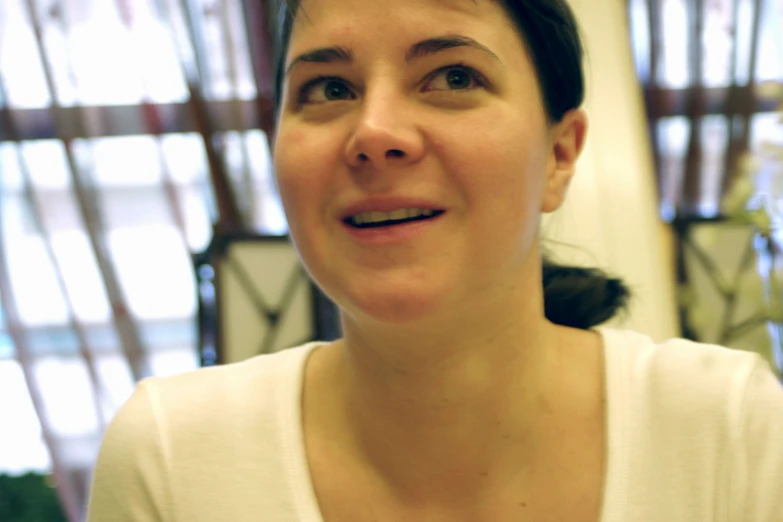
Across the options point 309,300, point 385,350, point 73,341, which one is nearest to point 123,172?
point 73,341

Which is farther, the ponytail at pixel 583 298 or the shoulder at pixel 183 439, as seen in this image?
the ponytail at pixel 583 298

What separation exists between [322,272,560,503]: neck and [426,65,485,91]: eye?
234mm

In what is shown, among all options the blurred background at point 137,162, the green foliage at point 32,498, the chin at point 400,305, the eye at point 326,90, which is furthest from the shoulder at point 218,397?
the green foliage at point 32,498

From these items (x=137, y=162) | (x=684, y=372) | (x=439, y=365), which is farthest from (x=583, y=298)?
(x=137, y=162)

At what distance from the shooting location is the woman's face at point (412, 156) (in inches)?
27.6

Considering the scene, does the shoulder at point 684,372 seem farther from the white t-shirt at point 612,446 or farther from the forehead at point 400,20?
the forehead at point 400,20

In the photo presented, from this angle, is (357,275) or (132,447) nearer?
(357,275)

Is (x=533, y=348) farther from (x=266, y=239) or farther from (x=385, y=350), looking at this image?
(x=266, y=239)

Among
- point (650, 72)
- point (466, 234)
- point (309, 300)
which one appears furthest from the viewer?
point (650, 72)

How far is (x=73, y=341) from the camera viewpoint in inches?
95.7

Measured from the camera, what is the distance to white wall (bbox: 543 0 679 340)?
130 cm

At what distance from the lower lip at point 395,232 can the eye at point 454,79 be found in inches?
5.1

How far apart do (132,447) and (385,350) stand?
33 centimetres

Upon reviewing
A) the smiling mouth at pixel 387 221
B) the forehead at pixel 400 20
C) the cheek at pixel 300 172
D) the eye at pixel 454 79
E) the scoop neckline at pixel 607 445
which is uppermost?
the forehead at pixel 400 20
